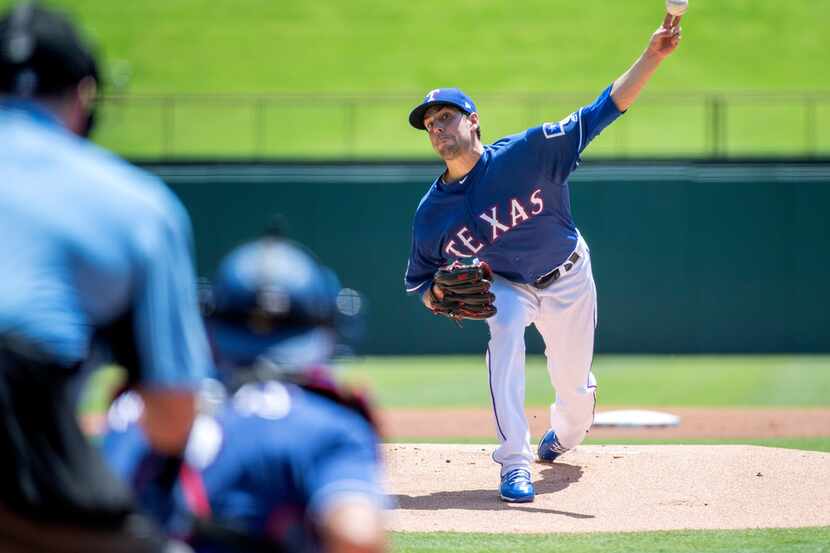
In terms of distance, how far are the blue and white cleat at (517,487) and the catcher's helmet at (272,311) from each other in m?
3.78

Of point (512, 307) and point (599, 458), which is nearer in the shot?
point (512, 307)

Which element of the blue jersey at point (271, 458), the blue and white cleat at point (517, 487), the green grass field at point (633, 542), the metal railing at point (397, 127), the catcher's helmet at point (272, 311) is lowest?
the green grass field at point (633, 542)

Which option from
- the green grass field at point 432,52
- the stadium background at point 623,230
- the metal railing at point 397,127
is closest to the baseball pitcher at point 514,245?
the stadium background at point 623,230

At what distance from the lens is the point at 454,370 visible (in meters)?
14.7

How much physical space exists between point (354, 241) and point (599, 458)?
875cm

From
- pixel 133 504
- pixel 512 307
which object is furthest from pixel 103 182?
pixel 512 307

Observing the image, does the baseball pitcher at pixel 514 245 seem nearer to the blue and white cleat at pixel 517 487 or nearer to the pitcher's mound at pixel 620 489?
the blue and white cleat at pixel 517 487

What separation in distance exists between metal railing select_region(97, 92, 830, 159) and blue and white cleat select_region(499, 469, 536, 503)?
1200 cm

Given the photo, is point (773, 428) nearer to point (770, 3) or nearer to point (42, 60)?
point (42, 60)

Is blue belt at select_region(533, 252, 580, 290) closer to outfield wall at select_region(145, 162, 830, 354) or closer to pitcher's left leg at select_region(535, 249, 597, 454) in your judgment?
pitcher's left leg at select_region(535, 249, 597, 454)

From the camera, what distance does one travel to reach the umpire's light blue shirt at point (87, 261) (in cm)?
198

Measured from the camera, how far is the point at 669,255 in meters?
15.3

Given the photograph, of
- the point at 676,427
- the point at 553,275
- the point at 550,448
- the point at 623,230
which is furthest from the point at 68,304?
the point at 623,230

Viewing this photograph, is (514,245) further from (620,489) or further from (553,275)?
(620,489)
